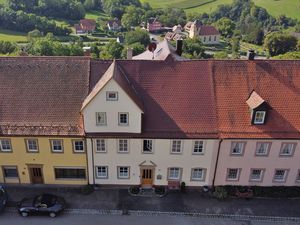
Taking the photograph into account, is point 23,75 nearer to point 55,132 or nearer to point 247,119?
point 55,132

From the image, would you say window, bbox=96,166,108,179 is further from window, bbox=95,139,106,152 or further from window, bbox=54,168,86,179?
window, bbox=95,139,106,152

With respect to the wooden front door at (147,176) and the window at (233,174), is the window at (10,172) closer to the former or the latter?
the wooden front door at (147,176)

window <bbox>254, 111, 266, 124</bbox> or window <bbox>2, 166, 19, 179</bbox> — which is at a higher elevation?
window <bbox>254, 111, 266, 124</bbox>

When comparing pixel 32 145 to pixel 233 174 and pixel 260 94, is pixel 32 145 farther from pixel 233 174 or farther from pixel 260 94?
pixel 260 94

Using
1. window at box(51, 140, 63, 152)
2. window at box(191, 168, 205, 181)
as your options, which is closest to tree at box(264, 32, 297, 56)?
window at box(191, 168, 205, 181)

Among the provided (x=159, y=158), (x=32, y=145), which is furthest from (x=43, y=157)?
(x=159, y=158)

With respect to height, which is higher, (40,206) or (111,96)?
(111,96)
